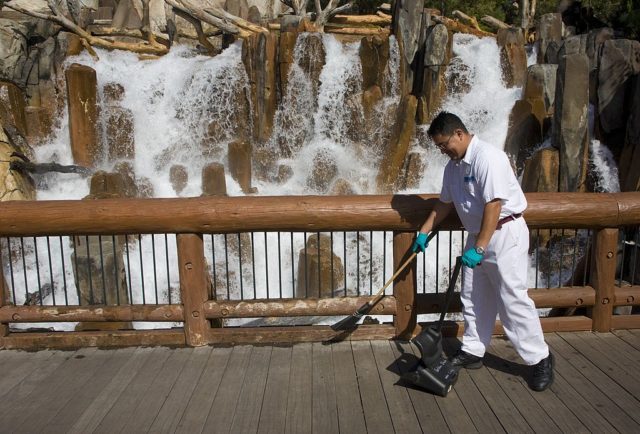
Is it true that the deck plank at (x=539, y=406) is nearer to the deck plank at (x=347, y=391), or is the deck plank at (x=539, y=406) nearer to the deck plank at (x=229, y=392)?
the deck plank at (x=347, y=391)

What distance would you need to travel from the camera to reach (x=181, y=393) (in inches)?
148

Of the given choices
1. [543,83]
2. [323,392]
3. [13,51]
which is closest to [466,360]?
[323,392]

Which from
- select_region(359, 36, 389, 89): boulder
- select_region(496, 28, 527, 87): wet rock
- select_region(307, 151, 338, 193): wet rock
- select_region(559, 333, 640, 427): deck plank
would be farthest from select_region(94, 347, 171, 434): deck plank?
select_region(496, 28, 527, 87): wet rock

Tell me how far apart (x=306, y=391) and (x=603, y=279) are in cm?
252

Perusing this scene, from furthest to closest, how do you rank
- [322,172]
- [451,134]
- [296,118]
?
[296,118], [322,172], [451,134]

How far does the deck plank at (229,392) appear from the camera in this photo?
3.41m

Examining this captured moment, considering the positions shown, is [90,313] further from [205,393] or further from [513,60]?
[513,60]

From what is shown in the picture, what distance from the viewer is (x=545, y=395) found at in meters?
3.64

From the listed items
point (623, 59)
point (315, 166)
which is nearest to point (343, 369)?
point (315, 166)

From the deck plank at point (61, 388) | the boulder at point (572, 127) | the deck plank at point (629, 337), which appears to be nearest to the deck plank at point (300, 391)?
the deck plank at point (61, 388)

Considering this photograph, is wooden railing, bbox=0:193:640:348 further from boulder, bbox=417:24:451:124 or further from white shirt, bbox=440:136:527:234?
boulder, bbox=417:24:451:124

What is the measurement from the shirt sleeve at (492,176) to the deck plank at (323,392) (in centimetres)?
155

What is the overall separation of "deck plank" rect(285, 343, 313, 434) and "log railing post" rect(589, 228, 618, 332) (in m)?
2.27

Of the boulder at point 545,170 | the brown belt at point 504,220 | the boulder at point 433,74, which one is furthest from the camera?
the boulder at point 433,74
